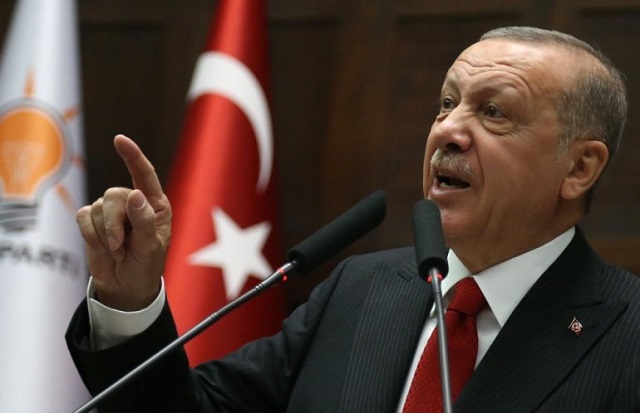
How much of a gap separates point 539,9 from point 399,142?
0.56 metres

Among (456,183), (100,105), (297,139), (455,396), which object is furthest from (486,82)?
(100,105)

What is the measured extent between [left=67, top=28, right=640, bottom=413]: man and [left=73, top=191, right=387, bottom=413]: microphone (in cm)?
20

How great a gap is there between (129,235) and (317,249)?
30cm

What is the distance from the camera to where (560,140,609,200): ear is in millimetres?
Result: 2088

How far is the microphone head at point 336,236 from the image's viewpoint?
172 centimetres

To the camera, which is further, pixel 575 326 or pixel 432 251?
pixel 575 326

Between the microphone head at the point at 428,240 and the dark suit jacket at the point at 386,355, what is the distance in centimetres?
33

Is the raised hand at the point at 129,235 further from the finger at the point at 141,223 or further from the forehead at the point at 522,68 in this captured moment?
the forehead at the point at 522,68

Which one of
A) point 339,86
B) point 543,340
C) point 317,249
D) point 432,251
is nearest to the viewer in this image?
point 432,251

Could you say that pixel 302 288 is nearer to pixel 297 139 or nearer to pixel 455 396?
pixel 297 139

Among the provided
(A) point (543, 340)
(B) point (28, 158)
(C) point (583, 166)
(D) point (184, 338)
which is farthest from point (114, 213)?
(B) point (28, 158)

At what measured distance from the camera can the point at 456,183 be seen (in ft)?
6.69

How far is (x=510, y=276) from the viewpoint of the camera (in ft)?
6.60

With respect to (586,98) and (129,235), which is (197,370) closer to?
(129,235)
